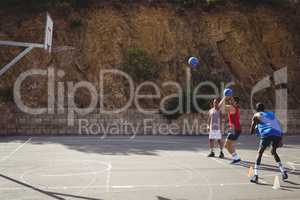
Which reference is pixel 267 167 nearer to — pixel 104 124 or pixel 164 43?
pixel 104 124

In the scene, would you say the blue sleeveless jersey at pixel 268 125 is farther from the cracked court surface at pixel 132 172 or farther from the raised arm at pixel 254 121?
the cracked court surface at pixel 132 172

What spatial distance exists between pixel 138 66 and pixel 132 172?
47.8 feet

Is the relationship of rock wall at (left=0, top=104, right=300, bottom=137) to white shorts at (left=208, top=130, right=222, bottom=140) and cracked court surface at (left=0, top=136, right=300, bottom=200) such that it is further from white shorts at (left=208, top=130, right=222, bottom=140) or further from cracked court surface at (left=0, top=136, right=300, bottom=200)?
white shorts at (left=208, top=130, right=222, bottom=140)

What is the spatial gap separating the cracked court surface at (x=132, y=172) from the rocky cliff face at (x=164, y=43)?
8.16 meters

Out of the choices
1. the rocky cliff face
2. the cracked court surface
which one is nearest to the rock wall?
the rocky cliff face

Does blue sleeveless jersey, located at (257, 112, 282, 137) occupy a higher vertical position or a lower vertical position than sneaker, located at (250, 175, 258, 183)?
higher

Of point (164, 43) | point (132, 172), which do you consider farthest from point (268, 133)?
point (164, 43)

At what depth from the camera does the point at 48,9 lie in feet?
92.9

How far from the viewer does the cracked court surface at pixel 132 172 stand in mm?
9828

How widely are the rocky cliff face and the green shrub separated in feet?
1.95

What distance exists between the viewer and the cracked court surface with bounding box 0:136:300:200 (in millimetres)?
9828

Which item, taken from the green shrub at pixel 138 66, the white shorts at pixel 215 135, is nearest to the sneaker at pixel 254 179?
the white shorts at pixel 215 135

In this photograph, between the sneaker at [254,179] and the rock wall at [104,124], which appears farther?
the rock wall at [104,124]

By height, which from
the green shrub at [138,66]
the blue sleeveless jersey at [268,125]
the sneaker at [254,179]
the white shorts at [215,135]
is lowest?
the sneaker at [254,179]
